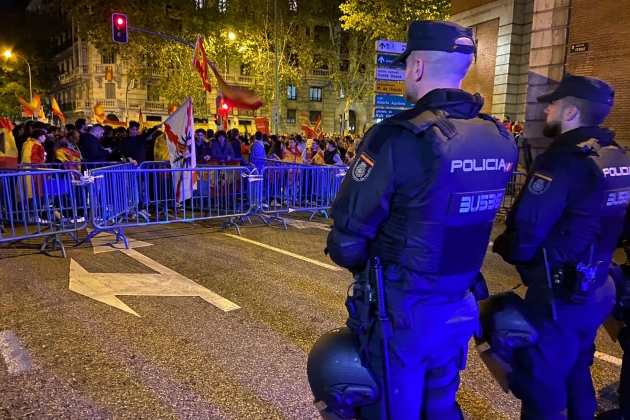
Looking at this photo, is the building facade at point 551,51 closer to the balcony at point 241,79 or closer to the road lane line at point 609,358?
the road lane line at point 609,358

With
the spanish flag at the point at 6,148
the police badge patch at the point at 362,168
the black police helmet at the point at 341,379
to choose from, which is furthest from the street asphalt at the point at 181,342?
the spanish flag at the point at 6,148

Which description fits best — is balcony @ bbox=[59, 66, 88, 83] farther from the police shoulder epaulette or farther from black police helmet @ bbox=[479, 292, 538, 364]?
the police shoulder epaulette

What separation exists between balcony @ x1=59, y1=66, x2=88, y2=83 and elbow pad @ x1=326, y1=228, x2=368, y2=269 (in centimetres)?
5738

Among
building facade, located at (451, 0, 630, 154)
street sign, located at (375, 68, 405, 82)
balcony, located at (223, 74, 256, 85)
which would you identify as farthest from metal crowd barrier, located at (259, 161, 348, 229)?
balcony, located at (223, 74, 256, 85)

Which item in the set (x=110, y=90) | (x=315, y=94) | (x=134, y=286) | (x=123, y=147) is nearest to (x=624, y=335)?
(x=134, y=286)

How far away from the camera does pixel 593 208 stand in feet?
8.14

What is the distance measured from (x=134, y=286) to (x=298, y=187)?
4.76 metres

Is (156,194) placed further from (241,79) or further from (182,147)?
(241,79)

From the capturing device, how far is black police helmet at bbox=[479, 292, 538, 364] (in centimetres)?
253

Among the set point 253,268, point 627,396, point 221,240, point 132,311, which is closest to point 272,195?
point 221,240

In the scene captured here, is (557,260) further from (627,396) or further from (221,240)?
(221,240)

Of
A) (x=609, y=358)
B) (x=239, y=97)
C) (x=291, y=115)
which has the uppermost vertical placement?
(x=291, y=115)

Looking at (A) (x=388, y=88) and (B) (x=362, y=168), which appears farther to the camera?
(A) (x=388, y=88)

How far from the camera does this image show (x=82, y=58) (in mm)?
52250
